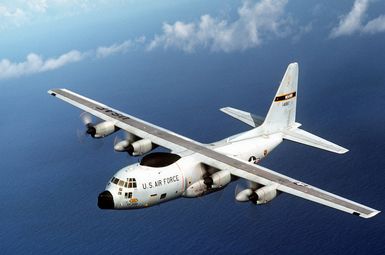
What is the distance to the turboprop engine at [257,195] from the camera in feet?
138

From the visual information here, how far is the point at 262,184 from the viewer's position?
44.0 m

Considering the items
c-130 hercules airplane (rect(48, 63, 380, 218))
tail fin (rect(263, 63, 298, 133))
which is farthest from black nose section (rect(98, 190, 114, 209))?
tail fin (rect(263, 63, 298, 133))

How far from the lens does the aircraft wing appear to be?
136 ft

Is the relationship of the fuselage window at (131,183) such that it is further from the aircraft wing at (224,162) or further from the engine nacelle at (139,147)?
the engine nacelle at (139,147)

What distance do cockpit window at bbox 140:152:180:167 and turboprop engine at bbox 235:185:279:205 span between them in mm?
8645

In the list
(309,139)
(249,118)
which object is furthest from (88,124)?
(309,139)

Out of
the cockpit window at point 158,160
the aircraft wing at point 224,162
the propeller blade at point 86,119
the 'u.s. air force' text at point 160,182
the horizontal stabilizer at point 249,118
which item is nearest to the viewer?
the aircraft wing at point 224,162

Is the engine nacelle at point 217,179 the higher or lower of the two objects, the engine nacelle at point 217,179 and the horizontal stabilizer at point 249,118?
the lower

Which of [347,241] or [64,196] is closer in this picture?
[347,241]

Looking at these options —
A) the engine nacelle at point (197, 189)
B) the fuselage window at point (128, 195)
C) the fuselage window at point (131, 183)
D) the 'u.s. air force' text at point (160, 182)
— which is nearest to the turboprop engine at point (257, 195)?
the engine nacelle at point (197, 189)

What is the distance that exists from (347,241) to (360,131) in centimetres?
8527

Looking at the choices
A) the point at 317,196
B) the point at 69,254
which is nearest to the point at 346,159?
the point at 69,254

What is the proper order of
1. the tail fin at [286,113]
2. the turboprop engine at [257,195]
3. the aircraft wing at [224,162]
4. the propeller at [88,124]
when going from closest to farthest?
the aircraft wing at [224,162] → the turboprop engine at [257,195] → the tail fin at [286,113] → the propeller at [88,124]

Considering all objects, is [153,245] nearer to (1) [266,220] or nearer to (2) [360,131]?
(1) [266,220]
